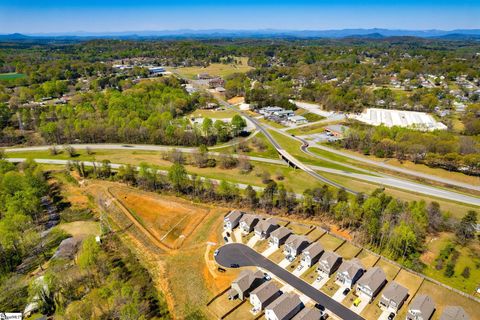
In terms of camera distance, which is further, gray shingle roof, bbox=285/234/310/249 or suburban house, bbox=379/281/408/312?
gray shingle roof, bbox=285/234/310/249

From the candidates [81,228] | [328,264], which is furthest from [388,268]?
[81,228]

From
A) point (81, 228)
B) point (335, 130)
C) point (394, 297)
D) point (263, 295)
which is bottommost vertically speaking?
point (81, 228)

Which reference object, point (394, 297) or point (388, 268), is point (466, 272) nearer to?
point (388, 268)

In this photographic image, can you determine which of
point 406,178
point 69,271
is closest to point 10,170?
point 69,271

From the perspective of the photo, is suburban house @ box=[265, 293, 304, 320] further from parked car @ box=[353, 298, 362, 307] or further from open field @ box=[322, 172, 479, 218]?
open field @ box=[322, 172, 479, 218]

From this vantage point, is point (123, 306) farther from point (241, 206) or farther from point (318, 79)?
point (318, 79)

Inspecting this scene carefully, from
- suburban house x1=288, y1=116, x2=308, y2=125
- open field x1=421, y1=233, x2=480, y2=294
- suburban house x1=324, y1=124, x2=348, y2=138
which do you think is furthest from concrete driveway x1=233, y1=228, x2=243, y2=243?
suburban house x1=288, y1=116, x2=308, y2=125
